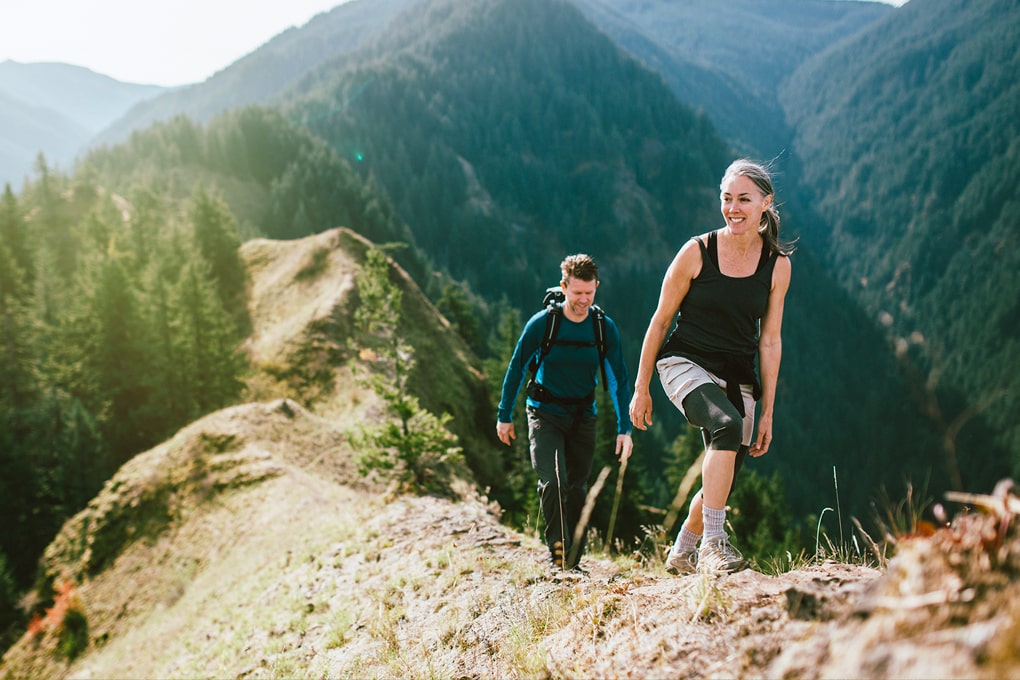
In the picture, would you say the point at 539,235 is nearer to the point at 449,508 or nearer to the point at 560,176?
the point at 560,176

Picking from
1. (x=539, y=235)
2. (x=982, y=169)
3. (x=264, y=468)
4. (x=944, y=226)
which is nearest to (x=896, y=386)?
(x=944, y=226)

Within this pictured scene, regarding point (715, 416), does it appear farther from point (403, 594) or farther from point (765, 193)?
point (403, 594)

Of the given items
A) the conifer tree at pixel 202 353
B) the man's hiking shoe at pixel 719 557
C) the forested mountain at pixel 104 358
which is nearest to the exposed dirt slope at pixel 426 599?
the man's hiking shoe at pixel 719 557

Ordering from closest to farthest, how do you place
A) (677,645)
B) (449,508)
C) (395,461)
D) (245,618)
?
(677,645)
(245,618)
(449,508)
(395,461)

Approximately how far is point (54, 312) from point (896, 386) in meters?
160

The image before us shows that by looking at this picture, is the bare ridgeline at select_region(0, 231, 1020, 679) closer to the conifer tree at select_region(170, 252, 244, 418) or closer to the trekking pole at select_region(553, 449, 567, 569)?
the trekking pole at select_region(553, 449, 567, 569)

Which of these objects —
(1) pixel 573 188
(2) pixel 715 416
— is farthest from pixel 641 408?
(1) pixel 573 188

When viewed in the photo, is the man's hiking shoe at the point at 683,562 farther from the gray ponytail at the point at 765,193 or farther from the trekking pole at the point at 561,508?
the gray ponytail at the point at 765,193

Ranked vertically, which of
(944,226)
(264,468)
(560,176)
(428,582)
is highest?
(560,176)

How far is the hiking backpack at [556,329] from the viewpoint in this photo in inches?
183

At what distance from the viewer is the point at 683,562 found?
3.56m

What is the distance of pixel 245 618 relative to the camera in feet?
21.9

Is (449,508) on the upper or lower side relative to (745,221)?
lower

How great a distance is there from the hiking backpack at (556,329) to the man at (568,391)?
1 centimetres
